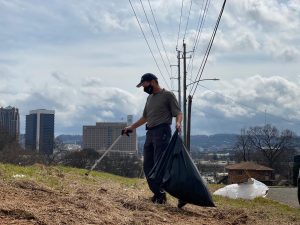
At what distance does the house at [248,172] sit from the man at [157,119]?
145ft

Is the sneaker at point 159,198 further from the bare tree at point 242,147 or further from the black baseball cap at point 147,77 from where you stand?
the bare tree at point 242,147

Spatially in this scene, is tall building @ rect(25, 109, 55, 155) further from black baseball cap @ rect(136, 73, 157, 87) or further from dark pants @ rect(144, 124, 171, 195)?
black baseball cap @ rect(136, 73, 157, 87)

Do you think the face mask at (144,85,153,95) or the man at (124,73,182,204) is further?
the face mask at (144,85,153,95)

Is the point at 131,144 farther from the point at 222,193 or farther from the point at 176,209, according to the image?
the point at 176,209

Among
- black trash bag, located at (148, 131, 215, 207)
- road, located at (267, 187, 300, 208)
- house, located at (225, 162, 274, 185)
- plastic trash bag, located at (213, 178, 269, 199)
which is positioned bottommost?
house, located at (225, 162, 274, 185)

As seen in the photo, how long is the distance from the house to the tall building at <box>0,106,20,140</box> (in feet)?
78.9

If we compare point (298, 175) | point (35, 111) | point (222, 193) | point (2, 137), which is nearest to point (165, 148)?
point (298, 175)

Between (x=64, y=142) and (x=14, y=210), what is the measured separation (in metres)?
59.6

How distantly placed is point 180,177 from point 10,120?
59.8 metres

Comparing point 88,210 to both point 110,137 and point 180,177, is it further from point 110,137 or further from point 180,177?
point 110,137

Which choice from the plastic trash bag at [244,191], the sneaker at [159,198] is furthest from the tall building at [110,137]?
the sneaker at [159,198]

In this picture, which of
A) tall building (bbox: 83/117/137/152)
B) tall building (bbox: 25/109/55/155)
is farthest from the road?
tall building (bbox: 25/109/55/155)

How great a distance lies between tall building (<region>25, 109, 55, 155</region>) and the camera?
58319 millimetres

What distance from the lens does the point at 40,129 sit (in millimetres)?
60219
